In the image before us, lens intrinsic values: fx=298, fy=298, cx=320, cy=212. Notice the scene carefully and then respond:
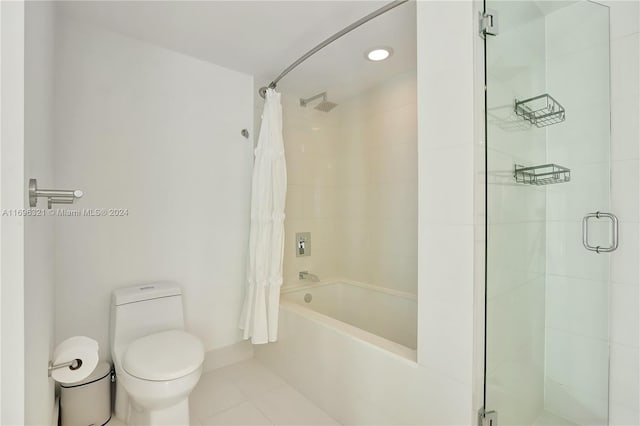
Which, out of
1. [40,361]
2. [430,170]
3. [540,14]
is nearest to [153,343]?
[40,361]

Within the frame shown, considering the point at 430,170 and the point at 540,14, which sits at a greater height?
the point at 540,14

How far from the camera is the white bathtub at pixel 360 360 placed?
1.26 meters

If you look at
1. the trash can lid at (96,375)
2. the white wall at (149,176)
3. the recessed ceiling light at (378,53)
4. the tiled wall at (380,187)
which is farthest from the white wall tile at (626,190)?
the trash can lid at (96,375)

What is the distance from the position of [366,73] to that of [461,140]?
4.77ft

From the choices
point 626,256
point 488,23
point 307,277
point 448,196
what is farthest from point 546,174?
point 307,277

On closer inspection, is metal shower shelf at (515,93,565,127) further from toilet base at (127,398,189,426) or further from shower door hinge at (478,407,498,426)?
toilet base at (127,398,189,426)

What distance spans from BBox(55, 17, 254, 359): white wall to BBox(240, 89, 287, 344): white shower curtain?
400 mm

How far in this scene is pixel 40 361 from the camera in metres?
0.90

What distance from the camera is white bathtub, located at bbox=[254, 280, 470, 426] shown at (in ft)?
4.12

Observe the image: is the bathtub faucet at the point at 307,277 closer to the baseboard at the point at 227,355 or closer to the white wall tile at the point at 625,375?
the baseboard at the point at 227,355

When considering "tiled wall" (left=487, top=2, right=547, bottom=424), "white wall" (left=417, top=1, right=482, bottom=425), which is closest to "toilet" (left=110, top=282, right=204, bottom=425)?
"white wall" (left=417, top=1, right=482, bottom=425)

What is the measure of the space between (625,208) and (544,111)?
0.55m

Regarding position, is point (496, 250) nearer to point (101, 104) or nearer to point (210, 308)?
point (210, 308)
